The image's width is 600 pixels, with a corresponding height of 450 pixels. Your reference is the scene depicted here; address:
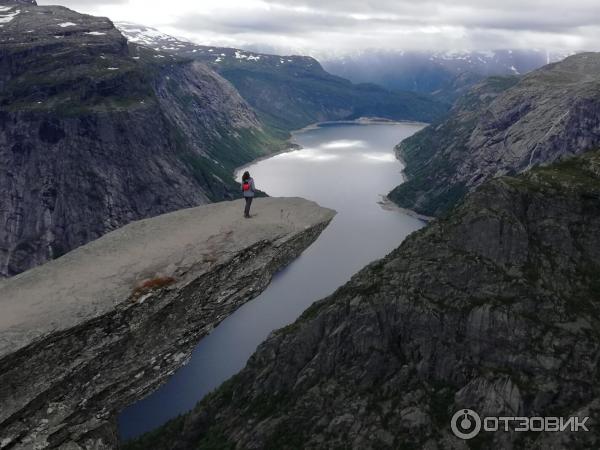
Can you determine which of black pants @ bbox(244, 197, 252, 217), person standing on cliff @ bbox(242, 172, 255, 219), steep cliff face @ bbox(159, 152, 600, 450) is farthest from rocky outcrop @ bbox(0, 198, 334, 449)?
steep cliff face @ bbox(159, 152, 600, 450)

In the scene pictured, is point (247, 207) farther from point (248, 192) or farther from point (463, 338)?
point (463, 338)

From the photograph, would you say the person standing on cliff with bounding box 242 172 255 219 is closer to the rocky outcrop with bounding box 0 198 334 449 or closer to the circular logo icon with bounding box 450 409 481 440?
the rocky outcrop with bounding box 0 198 334 449

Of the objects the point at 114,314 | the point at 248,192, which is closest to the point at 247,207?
the point at 248,192

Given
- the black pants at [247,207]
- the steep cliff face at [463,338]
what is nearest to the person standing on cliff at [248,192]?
the black pants at [247,207]

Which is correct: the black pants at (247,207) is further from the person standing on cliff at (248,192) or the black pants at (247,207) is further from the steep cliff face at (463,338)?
the steep cliff face at (463,338)

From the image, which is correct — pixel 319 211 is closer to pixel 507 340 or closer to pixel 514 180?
pixel 507 340

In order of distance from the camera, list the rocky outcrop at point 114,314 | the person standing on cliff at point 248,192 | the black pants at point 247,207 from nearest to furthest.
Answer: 1. the rocky outcrop at point 114,314
2. the black pants at point 247,207
3. the person standing on cliff at point 248,192
